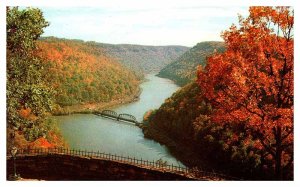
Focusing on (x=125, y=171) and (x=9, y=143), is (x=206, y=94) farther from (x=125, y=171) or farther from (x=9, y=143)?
(x=9, y=143)

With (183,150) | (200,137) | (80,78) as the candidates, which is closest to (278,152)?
(200,137)

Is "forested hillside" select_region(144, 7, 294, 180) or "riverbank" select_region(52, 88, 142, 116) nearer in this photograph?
"forested hillside" select_region(144, 7, 294, 180)

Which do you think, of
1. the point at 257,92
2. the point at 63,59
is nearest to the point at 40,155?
the point at 257,92

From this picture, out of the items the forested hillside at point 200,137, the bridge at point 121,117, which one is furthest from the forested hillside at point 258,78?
the bridge at point 121,117

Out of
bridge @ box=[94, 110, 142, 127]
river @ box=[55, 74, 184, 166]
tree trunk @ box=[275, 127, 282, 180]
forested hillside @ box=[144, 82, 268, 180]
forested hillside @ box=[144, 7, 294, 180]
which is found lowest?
river @ box=[55, 74, 184, 166]

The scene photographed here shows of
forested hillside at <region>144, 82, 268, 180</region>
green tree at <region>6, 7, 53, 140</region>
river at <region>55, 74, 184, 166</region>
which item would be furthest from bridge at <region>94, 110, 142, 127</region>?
green tree at <region>6, 7, 53, 140</region>

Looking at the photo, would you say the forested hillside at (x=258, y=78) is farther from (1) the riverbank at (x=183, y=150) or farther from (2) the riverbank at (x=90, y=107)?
(2) the riverbank at (x=90, y=107)

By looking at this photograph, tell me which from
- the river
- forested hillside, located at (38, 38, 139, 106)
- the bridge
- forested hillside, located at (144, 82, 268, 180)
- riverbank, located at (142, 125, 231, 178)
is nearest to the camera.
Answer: forested hillside, located at (144, 82, 268, 180)

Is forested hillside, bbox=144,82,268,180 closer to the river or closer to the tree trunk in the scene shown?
the river
